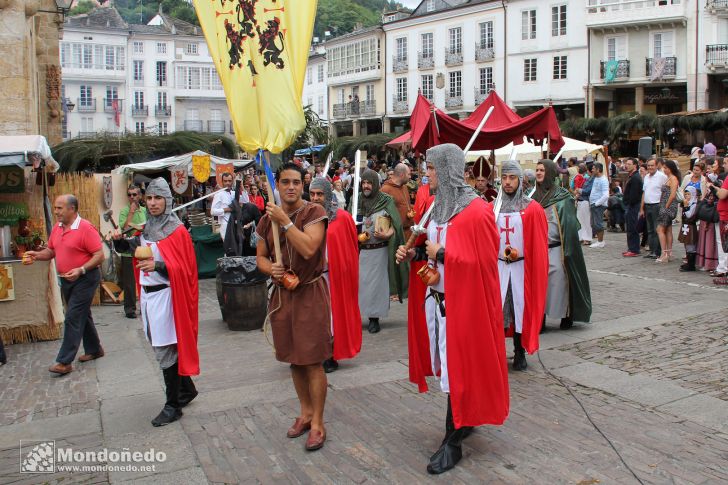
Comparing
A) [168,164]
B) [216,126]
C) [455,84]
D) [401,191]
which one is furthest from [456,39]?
[401,191]

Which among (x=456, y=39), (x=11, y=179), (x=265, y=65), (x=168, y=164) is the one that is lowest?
(x=11, y=179)

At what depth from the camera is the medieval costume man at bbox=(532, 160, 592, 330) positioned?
317 inches

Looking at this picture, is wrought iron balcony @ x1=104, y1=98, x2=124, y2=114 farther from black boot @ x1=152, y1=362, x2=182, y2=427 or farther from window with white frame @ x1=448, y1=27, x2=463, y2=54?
black boot @ x1=152, y1=362, x2=182, y2=427

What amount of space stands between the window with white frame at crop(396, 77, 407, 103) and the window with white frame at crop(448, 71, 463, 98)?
14.0ft

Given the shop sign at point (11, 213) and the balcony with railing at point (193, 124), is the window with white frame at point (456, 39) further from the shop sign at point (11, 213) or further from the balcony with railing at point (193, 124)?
the shop sign at point (11, 213)

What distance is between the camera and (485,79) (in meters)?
47.8

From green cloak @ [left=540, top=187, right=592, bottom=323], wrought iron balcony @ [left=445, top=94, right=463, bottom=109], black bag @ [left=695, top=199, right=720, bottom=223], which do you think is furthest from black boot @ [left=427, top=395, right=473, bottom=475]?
wrought iron balcony @ [left=445, top=94, right=463, bottom=109]

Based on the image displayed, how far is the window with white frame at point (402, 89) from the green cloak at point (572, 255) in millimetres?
46096

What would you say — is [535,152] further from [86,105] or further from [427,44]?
[86,105]

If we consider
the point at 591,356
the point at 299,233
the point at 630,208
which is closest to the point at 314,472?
the point at 299,233

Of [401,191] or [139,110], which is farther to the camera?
[139,110]

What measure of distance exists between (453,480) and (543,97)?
42745mm

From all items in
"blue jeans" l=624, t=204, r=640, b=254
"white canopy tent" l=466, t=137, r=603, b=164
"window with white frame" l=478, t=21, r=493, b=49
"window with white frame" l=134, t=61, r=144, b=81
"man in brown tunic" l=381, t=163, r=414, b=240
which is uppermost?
"window with white frame" l=134, t=61, r=144, b=81

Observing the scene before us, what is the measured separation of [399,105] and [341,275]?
157ft
